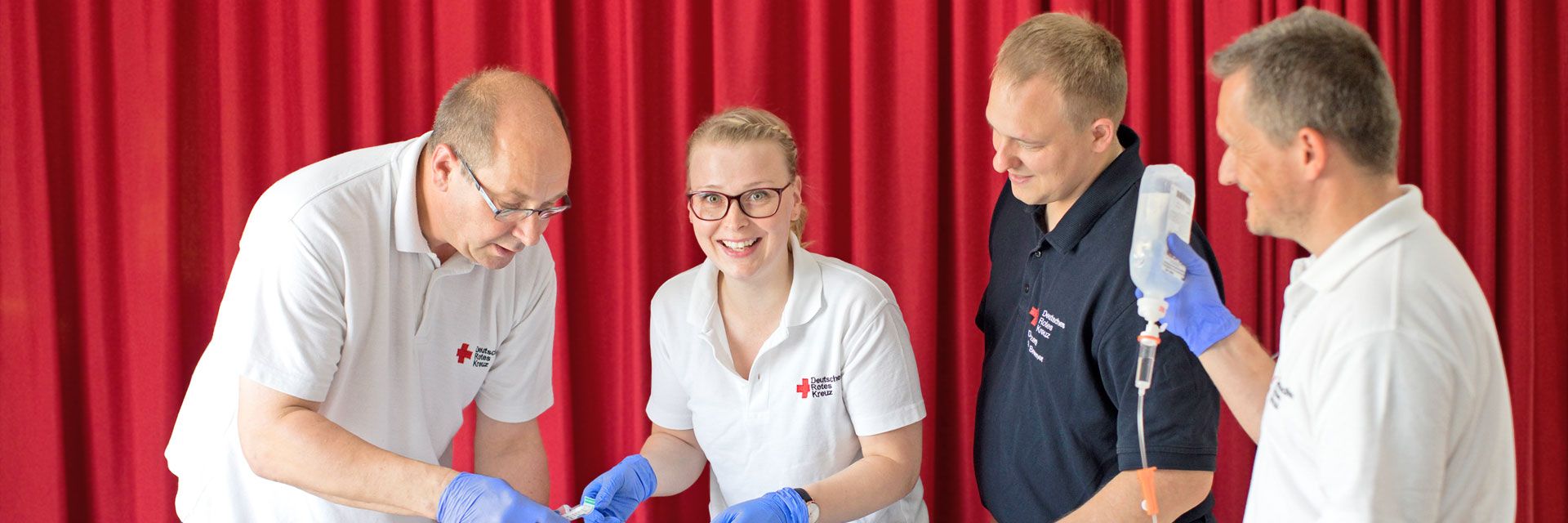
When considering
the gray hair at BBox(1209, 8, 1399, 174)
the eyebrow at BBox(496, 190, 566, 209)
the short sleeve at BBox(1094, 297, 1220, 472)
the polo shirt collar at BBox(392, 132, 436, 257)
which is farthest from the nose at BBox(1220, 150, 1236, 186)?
the polo shirt collar at BBox(392, 132, 436, 257)

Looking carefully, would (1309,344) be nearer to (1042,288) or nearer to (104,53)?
(1042,288)

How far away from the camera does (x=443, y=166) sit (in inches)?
72.9

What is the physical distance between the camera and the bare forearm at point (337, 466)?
1709 mm

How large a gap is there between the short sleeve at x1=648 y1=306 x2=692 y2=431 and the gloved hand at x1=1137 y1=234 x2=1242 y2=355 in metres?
0.96

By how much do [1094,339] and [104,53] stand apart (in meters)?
2.33

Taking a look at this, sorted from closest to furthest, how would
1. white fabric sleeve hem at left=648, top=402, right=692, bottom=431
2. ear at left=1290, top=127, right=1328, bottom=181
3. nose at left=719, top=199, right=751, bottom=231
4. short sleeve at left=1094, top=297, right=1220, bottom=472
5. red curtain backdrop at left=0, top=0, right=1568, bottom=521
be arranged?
ear at left=1290, top=127, right=1328, bottom=181 < short sleeve at left=1094, top=297, right=1220, bottom=472 < nose at left=719, top=199, right=751, bottom=231 < white fabric sleeve hem at left=648, top=402, right=692, bottom=431 < red curtain backdrop at left=0, top=0, right=1568, bottom=521

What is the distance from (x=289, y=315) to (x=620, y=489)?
62cm

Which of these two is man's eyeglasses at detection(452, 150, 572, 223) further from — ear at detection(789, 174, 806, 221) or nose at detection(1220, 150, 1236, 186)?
nose at detection(1220, 150, 1236, 186)

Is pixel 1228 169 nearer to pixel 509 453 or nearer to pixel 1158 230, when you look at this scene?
pixel 1158 230

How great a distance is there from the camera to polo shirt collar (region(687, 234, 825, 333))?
2057 millimetres

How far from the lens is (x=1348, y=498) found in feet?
3.72

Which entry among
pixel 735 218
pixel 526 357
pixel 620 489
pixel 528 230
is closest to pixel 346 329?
pixel 528 230

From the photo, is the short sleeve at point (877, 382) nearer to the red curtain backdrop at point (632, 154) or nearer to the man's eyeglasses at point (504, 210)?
the man's eyeglasses at point (504, 210)

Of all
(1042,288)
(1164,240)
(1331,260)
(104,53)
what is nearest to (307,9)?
(104,53)
